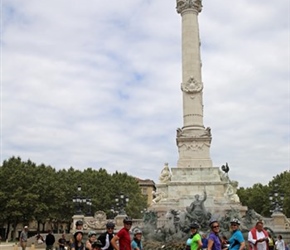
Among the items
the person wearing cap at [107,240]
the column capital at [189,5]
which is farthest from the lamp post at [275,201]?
the person wearing cap at [107,240]

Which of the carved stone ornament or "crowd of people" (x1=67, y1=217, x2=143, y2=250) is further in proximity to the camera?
the carved stone ornament

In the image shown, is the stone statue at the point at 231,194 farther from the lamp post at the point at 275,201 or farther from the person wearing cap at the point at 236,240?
the person wearing cap at the point at 236,240

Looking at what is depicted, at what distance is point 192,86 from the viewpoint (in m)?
37.2

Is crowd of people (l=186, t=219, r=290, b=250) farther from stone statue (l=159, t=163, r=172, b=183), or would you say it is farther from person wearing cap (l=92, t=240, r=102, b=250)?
stone statue (l=159, t=163, r=172, b=183)

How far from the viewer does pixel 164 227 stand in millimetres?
24781

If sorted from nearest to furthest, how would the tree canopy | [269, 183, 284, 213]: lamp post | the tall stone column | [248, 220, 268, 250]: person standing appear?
[248, 220, 268, 250]: person standing
[269, 183, 284, 213]: lamp post
the tall stone column
the tree canopy

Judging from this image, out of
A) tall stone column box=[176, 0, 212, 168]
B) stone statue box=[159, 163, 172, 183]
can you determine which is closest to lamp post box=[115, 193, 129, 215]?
stone statue box=[159, 163, 172, 183]

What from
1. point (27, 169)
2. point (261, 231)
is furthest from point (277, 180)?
point (261, 231)

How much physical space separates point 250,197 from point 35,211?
123ft

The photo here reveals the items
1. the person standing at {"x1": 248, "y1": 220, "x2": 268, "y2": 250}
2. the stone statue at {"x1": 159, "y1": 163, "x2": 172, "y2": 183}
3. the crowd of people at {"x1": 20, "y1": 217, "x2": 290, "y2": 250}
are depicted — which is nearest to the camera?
the crowd of people at {"x1": 20, "y1": 217, "x2": 290, "y2": 250}

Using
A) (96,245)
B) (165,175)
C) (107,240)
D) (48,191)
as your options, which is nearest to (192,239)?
(107,240)

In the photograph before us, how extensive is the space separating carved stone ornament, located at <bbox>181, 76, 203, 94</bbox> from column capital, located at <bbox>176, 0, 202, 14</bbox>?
7.02 meters

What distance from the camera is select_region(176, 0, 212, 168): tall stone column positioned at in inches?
1404

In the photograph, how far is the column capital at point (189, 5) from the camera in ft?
129
